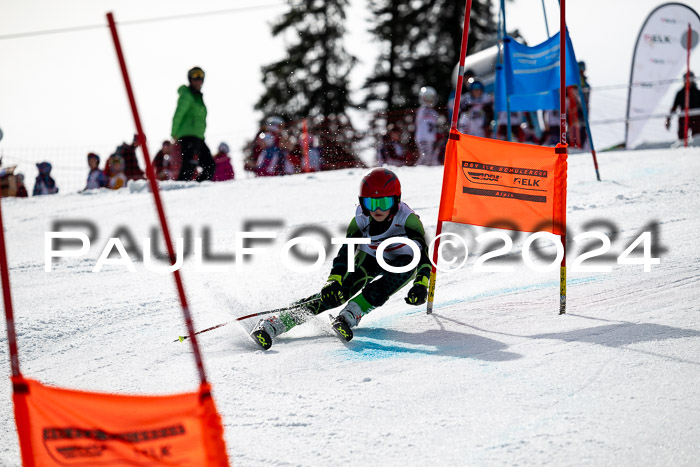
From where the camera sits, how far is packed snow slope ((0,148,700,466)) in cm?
328

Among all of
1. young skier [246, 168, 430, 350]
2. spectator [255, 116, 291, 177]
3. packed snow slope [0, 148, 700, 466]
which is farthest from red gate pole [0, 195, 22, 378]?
spectator [255, 116, 291, 177]

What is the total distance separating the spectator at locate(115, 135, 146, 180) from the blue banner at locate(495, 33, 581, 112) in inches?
312

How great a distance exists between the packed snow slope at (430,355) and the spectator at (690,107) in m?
6.73

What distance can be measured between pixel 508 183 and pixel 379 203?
92 centimetres

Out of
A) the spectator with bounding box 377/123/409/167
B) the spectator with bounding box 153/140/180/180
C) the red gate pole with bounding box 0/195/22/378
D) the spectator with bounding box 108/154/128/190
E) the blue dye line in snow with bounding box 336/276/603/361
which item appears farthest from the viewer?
the spectator with bounding box 377/123/409/167

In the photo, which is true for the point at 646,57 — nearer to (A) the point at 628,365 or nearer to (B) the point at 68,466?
(A) the point at 628,365

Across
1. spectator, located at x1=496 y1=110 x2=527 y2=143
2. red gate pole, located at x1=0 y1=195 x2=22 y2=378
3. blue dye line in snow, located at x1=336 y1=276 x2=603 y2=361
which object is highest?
spectator, located at x1=496 y1=110 x2=527 y2=143

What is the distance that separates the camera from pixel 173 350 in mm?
5195

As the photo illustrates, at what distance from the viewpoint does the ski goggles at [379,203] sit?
529 centimetres

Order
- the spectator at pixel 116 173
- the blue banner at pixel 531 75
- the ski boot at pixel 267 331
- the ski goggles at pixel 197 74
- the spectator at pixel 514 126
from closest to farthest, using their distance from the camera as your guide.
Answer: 1. the ski boot at pixel 267 331
2. the blue banner at pixel 531 75
3. the ski goggles at pixel 197 74
4. the spectator at pixel 514 126
5. the spectator at pixel 116 173

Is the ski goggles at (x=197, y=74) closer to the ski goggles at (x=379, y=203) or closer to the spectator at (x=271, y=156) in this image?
the spectator at (x=271, y=156)

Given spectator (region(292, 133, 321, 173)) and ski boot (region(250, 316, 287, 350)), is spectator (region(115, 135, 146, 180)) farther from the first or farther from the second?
ski boot (region(250, 316, 287, 350))

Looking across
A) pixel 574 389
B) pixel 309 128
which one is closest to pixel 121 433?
pixel 574 389

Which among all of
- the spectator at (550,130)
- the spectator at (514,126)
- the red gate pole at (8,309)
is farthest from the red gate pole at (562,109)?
the spectator at (550,130)
